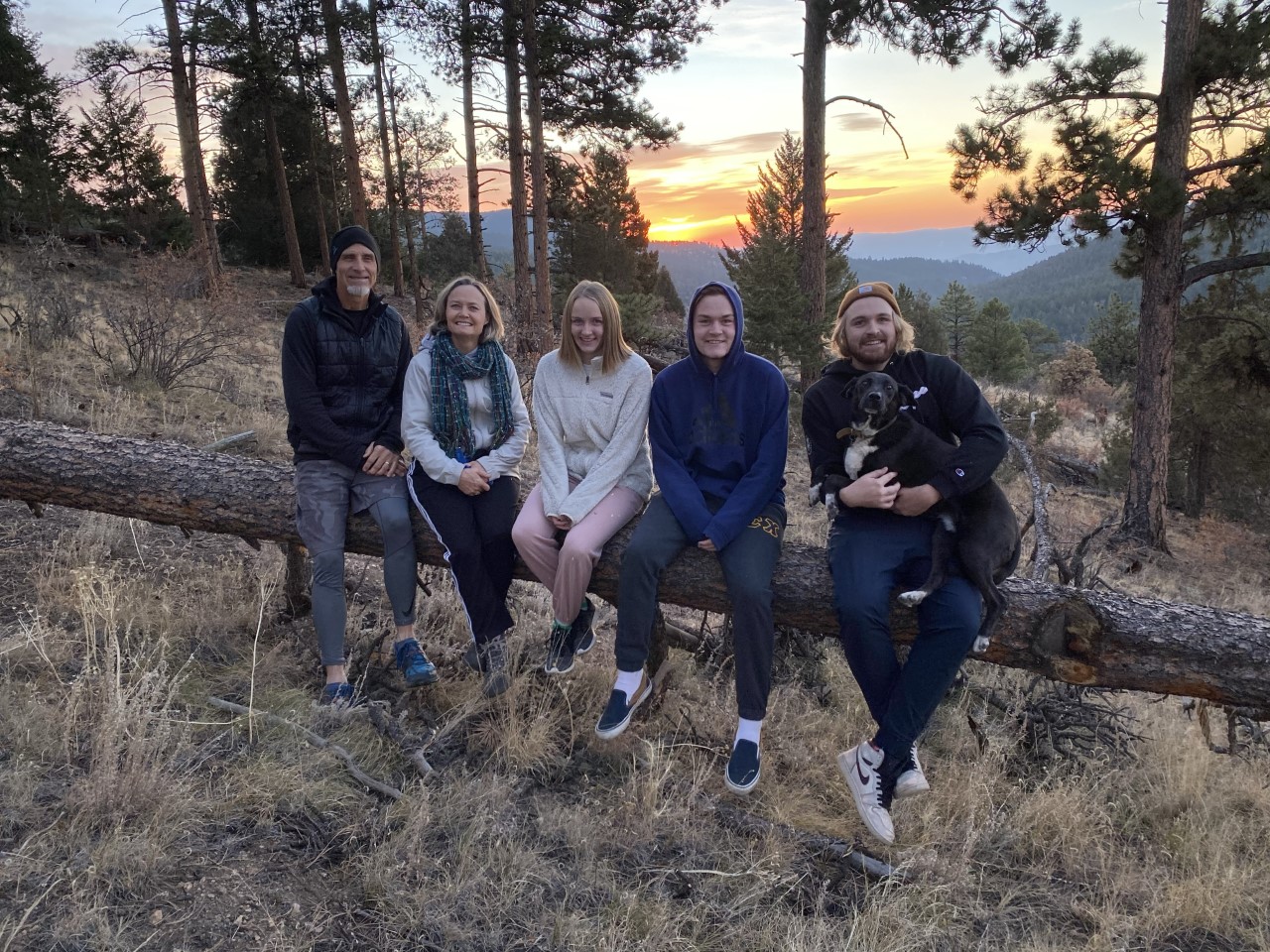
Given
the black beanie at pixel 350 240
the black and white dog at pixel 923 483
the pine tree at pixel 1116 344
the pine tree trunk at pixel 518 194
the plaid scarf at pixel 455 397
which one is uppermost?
→ the pine tree trunk at pixel 518 194

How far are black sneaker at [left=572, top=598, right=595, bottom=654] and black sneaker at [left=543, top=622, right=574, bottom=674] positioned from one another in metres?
0.04

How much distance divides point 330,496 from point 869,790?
106 inches

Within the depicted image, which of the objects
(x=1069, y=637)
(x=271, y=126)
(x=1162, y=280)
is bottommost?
(x=1069, y=637)

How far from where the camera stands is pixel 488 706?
11.0 ft

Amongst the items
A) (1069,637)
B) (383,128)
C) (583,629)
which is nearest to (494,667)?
(583,629)

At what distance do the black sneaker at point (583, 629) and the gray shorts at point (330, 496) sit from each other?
3.33ft

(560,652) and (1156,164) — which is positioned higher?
(1156,164)

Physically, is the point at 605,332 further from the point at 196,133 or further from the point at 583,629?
the point at 196,133

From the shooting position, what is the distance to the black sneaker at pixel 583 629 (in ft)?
11.6

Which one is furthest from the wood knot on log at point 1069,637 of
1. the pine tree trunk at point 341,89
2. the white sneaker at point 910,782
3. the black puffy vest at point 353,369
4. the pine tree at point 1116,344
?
the pine tree at point 1116,344

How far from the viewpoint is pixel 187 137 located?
14352 mm

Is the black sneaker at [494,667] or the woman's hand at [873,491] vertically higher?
the woman's hand at [873,491]

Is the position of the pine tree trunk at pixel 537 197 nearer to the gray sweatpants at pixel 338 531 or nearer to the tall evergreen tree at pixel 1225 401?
the gray sweatpants at pixel 338 531

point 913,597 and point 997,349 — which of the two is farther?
point 997,349
